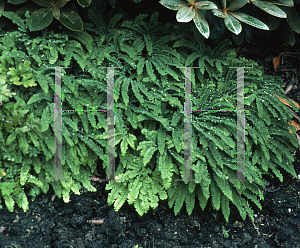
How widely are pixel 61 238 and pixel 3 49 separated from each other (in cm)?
186

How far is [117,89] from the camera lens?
9.31 feet

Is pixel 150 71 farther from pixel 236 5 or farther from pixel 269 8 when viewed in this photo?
pixel 269 8

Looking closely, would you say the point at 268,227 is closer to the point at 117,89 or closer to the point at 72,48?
the point at 117,89

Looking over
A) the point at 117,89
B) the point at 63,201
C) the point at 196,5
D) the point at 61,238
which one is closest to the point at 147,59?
the point at 117,89

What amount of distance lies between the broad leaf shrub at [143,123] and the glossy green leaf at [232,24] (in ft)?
1.71

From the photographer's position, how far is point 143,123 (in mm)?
3043

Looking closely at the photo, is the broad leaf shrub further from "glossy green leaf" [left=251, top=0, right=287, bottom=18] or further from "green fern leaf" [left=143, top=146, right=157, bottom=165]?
"glossy green leaf" [left=251, top=0, right=287, bottom=18]

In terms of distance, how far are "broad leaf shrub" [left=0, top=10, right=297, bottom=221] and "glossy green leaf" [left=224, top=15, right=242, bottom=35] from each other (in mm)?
522

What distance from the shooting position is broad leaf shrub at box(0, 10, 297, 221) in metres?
2.61

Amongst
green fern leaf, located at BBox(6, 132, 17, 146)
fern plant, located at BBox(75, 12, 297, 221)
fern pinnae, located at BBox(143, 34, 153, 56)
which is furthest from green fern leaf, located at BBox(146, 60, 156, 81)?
green fern leaf, located at BBox(6, 132, 17, 146)

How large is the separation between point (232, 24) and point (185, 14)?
0.50m

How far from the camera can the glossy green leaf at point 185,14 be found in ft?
8.42

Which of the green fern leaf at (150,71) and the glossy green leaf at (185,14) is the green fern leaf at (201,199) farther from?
the glossy green leaf at (185,14)

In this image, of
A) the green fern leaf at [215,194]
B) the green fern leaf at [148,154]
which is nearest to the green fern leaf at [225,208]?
the green fern leaf at [215,194]
